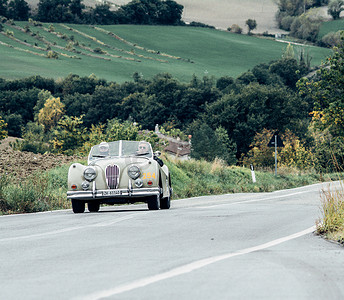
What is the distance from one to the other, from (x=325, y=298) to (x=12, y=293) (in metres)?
2.55

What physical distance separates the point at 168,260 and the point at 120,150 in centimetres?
975

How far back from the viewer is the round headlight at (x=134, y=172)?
16.1 m

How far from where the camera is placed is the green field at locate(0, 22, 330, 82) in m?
159

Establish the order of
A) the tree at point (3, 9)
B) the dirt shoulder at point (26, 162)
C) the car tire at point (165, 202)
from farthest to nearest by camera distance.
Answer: the tree at point (3, 9), the dirt shoulder at point (26, 162), the car tire at point (165, 202)

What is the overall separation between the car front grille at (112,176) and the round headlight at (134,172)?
29 centimetres

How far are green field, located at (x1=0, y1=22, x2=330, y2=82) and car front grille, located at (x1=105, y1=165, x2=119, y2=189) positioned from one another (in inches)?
5388

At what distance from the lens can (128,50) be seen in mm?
181750

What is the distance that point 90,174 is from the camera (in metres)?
16.2

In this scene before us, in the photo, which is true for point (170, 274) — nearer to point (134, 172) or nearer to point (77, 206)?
point (134, 172)

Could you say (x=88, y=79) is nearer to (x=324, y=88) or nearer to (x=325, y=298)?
(x=324, y=88)

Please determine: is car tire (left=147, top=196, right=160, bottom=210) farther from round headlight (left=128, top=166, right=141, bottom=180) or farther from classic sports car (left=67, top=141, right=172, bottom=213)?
round headlight (left=128, top=166, right=141, bottom=180)

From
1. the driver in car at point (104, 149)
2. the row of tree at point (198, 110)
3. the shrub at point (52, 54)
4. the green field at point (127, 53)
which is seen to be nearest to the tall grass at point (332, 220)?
the driver in car at point (104, 149)

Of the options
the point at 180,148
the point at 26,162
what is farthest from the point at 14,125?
the point at 26,162

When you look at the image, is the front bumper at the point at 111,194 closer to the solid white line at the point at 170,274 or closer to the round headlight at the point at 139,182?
the round headlight at the point at 139,182
